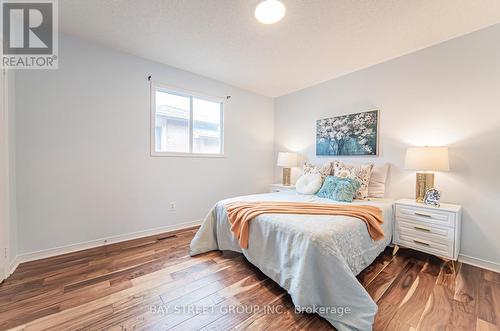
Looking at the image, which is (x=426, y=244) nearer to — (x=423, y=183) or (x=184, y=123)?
(x=423, y=183)

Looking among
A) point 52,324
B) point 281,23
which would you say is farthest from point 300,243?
point 281,23

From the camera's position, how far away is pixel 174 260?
2.06m

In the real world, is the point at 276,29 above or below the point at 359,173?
above

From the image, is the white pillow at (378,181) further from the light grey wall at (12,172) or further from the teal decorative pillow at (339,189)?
the light grey wall at (12,172)

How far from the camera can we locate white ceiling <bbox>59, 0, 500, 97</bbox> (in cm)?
173

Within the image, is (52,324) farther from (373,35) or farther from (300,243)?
(373,35)

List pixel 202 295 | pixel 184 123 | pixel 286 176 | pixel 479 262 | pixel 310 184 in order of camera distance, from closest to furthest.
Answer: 1. pixel 202 295
2. pixel 479 262
3. pixel 310 184
4. pixel 184 123
5. pixel 286 176

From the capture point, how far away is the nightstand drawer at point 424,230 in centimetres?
188

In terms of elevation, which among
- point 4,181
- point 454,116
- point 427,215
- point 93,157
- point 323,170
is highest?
point 454,116

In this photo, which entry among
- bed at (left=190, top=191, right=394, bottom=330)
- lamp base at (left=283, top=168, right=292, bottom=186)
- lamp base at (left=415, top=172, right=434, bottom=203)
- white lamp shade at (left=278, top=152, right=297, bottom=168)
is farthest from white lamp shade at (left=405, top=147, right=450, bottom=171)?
lamp base at (left=283, top=168, right=292, bottom=186)

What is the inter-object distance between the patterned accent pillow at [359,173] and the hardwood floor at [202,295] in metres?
0.77

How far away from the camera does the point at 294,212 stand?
1798 mm

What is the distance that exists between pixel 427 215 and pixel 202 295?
7.56 feet

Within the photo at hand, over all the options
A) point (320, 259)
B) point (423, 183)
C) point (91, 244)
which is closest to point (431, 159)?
point (423, 183)
